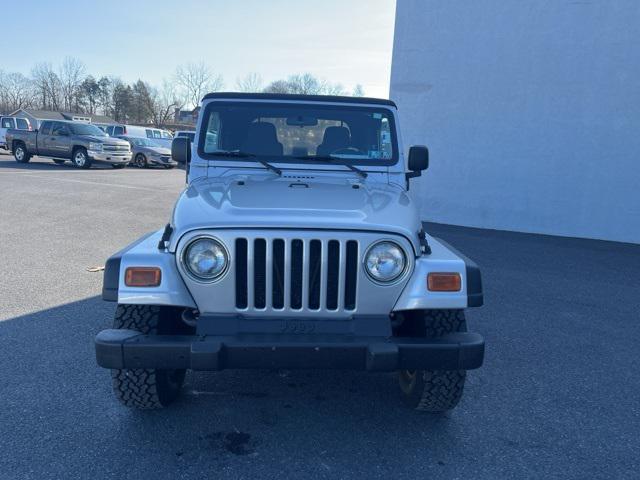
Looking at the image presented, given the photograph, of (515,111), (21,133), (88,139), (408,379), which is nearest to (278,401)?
(408,379)

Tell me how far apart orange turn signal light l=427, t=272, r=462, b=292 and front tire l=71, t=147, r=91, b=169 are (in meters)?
20.2

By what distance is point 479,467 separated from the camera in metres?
2.79

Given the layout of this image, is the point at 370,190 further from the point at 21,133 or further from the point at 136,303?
the point at 21,133

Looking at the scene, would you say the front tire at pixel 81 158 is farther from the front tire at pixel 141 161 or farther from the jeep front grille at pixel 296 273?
the jeep front grille at pixel 296 273

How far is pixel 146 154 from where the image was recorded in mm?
23062

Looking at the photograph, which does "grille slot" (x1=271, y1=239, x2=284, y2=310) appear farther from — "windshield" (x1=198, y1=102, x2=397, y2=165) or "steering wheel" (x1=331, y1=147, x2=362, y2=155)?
"steering wheel" (x1=331, y1=147, x2=362, y2=155)

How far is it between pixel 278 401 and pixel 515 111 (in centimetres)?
945

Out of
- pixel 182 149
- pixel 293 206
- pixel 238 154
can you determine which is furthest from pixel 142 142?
pixel 293 206

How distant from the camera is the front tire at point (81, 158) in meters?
20.2

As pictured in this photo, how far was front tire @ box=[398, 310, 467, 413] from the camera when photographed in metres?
2.95

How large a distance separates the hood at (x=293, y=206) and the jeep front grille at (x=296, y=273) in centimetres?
11

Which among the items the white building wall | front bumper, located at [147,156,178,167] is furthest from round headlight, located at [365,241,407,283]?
front bumper, located at [147,156,178,167]

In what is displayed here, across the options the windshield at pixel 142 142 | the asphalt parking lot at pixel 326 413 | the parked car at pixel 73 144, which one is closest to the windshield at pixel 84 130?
the parked car at pixel 73 144

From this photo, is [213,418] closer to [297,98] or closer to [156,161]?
[297,98]
